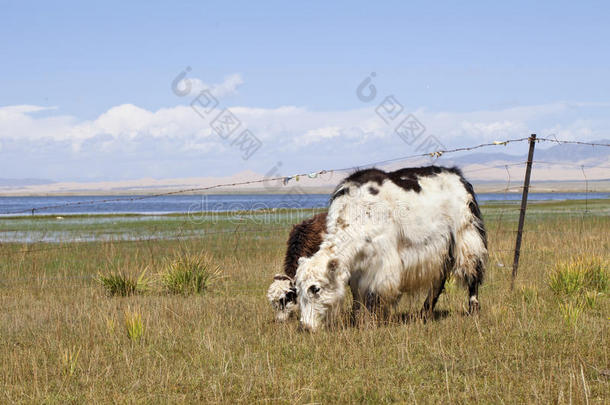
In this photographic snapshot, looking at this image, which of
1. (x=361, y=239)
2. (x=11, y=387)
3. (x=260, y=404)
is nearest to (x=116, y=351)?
(x=11, y=387)

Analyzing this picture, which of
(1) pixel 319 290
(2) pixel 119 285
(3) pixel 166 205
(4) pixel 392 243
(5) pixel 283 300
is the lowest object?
(3) pixel 166 205

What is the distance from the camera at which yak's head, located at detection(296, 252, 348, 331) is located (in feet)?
23.2

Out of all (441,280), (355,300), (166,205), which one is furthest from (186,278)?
(166,205)

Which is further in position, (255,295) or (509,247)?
(509,247)

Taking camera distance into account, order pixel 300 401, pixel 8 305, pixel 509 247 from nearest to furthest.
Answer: pixel 300 401 < pixel 8 305 < pixel 509 247

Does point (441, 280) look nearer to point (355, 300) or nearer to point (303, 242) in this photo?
point (355, 300)

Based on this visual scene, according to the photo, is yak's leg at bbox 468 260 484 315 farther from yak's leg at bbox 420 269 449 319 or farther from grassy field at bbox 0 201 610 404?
yak's leg at bbox 420 269 449 319

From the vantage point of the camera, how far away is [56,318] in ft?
28.9

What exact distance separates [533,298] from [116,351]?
583cm

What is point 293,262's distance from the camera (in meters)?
8.91

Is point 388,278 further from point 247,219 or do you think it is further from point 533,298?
point 247,219

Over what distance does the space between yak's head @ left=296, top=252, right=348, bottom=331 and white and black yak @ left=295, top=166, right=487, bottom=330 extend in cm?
1

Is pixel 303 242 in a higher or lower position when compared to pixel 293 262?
higher

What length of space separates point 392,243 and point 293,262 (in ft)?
5.93
